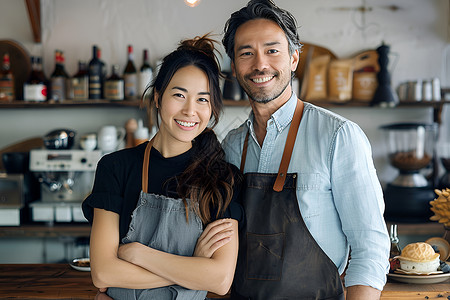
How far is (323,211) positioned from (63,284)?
1106mm

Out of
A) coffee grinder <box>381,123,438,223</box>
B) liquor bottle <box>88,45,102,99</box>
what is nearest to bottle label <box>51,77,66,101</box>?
liquor bottle <box>88,45,102,99</box>

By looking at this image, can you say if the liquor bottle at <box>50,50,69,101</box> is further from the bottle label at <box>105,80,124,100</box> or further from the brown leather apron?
the brown leather apron

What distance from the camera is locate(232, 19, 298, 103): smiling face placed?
5.06ft

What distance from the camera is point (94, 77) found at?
10.8ft

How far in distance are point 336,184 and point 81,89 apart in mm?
2393

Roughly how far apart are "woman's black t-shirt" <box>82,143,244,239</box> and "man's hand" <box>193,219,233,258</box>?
0.04 m

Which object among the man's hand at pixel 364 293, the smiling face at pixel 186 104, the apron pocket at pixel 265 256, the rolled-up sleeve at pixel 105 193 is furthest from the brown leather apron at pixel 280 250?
the rolled-up sleeve at pixel 105 193

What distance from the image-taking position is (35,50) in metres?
3.54

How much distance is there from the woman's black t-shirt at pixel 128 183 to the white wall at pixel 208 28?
2.07m

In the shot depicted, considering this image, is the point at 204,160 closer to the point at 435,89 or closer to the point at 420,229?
the point at 420,229

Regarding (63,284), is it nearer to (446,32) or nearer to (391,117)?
(391,117)

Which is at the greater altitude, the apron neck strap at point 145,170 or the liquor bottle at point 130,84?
the liquor bottle at point 130,84

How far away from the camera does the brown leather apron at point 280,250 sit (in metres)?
1.43

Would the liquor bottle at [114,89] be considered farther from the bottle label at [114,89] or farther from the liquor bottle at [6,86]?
the liquor bottle at [6,86]
